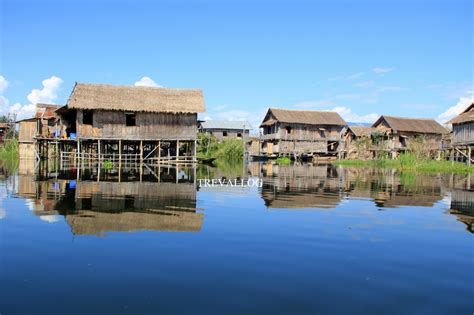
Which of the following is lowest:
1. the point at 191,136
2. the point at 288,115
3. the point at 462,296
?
the point at 462,296

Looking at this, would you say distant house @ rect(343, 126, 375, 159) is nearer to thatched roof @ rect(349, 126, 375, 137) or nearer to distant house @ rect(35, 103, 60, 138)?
thatched roof @ rect(349, 126, 375, 137)

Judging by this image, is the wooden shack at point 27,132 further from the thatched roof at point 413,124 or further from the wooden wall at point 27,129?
the thatched roof at point 413,124

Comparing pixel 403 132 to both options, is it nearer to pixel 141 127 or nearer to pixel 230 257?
pixel 141 127

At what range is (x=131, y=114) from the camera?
101 ft

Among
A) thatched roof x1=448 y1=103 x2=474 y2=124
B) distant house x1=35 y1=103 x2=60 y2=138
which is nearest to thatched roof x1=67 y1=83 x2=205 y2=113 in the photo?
distant house x1=35 y1=103 x2=60 y2=138

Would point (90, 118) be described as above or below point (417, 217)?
above

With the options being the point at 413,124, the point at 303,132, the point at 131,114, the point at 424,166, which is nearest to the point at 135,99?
the point at 131,114

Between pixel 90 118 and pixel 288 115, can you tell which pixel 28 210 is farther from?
pixel 288 115

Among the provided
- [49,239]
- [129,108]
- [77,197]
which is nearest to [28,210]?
[77,197]

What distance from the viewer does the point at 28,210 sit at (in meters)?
9.33

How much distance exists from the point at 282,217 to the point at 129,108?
2242 cm

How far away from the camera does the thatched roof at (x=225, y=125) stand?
63.8 meters

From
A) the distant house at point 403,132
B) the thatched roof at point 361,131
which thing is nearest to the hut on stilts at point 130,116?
the thatched roof at point 361,131

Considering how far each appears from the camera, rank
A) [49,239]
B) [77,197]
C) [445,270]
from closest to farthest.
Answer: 1. [445,270]
2. [49,239]
3. [77,197]
